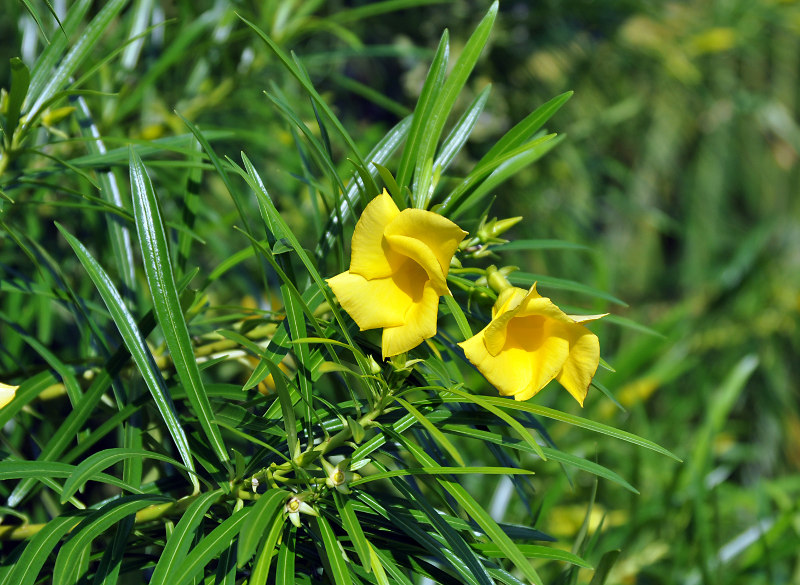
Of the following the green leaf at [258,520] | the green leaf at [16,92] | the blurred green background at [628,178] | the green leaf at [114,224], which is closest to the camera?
the green leaf at [258,520]

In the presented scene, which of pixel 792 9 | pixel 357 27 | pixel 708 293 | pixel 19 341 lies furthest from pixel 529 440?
pixel 792 9

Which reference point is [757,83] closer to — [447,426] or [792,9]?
[792,9]

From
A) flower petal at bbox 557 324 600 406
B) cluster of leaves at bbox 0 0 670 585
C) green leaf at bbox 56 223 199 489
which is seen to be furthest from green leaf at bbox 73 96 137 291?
flower petal at bbox 557 324 600 406

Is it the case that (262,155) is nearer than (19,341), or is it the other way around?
(19,341)

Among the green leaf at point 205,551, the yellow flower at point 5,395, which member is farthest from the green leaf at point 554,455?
the yellow flower at point 5,395

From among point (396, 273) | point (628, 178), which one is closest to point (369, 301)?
point (396, 273)

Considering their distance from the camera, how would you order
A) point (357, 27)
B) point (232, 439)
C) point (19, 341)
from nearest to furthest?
point (19, 341) → point (232, 439) → point (357, 27)

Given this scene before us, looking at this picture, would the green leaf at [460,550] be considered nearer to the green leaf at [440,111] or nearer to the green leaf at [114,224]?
the green leaf at [440,111]
